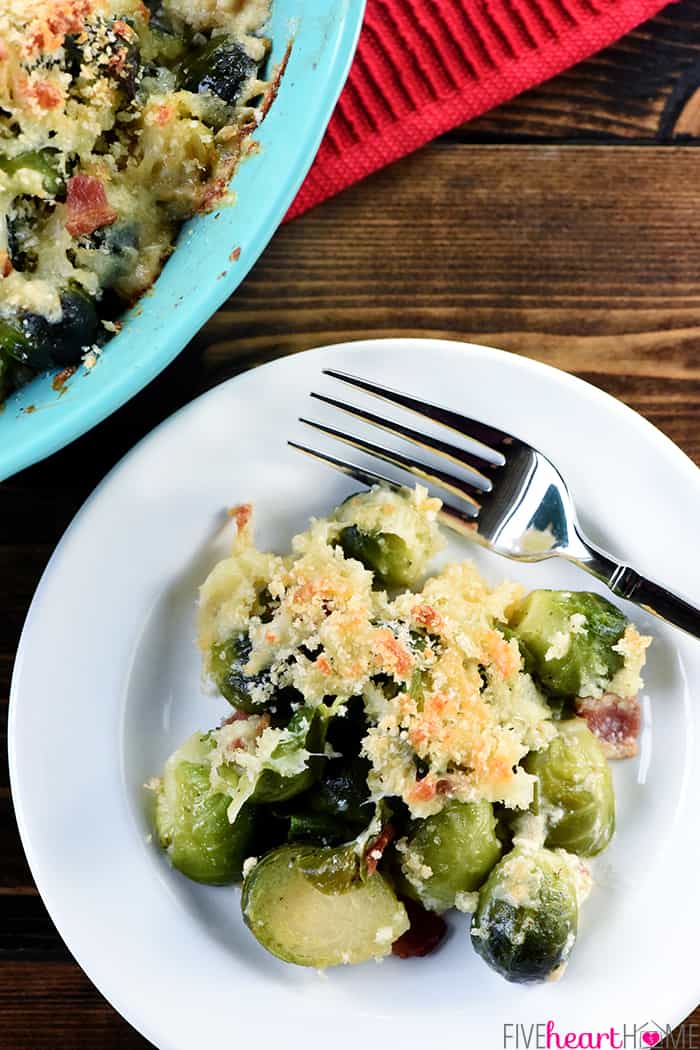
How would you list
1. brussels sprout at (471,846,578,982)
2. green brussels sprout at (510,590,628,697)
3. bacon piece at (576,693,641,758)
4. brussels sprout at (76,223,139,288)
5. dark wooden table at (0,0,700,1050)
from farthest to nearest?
dark wooden table at (0,0,700,1050)
bacon piece at (576,693,641,758)
green brussels sprout at (510,590,628,697)
brussels sprout at (471,846,578,982)
brussels sprout at (76,223,139,288)

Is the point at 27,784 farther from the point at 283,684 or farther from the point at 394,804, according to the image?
the point at 394,804

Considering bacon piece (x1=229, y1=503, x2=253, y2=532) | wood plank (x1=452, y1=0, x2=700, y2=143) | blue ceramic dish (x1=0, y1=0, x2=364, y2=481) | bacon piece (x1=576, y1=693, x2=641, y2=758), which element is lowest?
bacon piece (x1=576, y1=693, x2=641, y2=758)

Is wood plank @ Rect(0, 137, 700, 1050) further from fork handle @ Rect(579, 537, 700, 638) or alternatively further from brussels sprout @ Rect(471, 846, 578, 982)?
brussels sprout @ Rect(471, 846, 578, 982)

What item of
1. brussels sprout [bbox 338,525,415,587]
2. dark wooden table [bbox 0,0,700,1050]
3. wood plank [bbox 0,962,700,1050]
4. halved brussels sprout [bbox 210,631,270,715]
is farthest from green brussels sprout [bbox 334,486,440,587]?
wood plank [bbox 0,962,700,1050]

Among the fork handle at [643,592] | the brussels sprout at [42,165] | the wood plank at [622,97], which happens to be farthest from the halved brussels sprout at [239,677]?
the wood plank at [622,97]

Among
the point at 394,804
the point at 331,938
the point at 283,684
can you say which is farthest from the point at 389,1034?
the point at 283,684

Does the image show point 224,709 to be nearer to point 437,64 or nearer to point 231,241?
point 231,241

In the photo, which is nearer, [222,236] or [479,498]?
[222,236]
